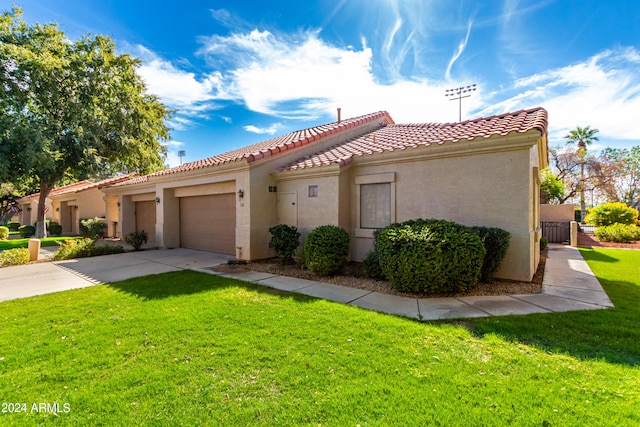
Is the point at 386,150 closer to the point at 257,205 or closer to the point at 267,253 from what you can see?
the point at 257,205

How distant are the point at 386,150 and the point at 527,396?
22.8 feet

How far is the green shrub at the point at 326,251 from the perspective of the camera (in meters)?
7.82

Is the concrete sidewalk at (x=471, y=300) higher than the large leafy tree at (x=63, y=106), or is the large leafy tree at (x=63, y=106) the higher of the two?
the large leafy tree at (x=63, y=106)

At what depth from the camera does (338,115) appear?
16438 millimetres

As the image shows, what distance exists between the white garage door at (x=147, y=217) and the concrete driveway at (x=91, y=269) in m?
4.60

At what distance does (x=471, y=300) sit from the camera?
580 centimetres

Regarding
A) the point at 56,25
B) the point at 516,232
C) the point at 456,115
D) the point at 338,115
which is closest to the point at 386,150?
the point at 516,232

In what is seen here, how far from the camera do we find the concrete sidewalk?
5.15m

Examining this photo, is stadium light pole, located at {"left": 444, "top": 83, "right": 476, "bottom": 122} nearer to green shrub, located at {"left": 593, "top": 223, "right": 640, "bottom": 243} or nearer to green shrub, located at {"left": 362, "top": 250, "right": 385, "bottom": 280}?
green shrub, located at {"left": 593, "top": 223, "right": 640, "bottom": 243}

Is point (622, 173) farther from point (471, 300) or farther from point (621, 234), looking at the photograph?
point (471, 300)

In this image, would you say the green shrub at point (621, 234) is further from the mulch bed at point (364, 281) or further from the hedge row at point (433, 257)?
the hedge row at point (433, 257)

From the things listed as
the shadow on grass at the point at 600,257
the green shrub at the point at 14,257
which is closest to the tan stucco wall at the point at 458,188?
the shadow on grass at the point at 600,257

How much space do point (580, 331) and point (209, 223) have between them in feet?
40.9

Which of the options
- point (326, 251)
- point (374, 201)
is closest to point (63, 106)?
point (326, 251)
